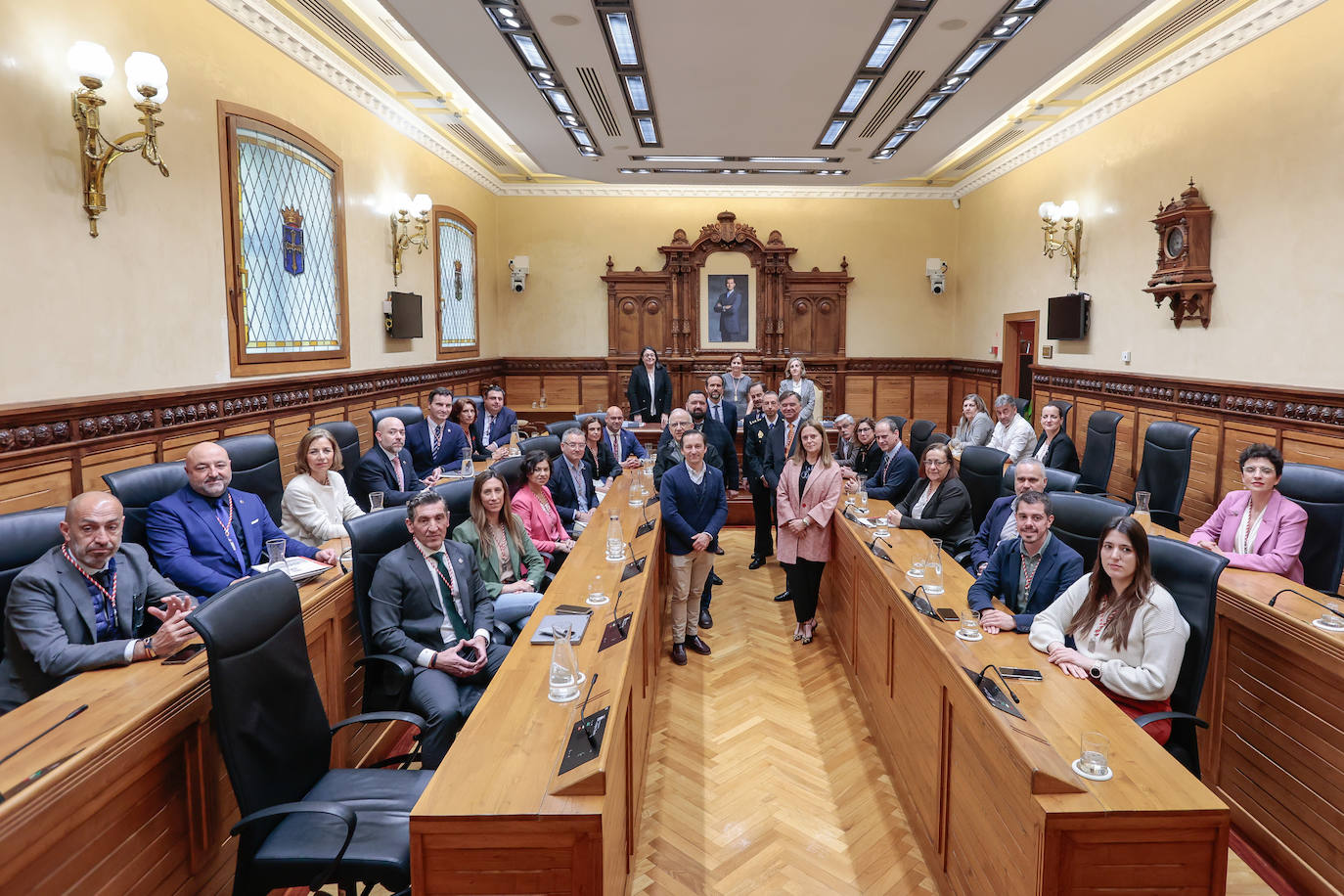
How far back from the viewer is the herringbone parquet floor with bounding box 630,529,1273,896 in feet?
10.4

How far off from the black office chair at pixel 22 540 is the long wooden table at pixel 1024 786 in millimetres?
3396

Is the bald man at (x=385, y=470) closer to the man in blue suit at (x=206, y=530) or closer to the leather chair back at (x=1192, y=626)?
the man in blue suit at (x=206, y=530)

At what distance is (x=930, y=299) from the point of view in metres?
13.1

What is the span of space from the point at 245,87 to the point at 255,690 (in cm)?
537

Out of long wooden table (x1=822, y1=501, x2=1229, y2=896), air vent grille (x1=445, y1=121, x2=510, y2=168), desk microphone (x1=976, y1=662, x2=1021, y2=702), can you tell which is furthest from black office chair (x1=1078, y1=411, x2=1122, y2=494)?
air vent grille (x1=445, y1=121, x2=510, y2=168)

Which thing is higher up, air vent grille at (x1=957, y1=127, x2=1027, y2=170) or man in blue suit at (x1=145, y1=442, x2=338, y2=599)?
air vent grille at (x1=957, y1=127, x2=1027, y2=170)

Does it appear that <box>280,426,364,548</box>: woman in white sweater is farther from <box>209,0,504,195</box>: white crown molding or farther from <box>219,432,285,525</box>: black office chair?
<box>209,0,504,195</box>: white crown molding

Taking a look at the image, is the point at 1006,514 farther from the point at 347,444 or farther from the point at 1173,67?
the point at 1173,67

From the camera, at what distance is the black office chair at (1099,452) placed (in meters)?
6.71

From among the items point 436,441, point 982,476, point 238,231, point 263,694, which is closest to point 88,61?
point 238,231

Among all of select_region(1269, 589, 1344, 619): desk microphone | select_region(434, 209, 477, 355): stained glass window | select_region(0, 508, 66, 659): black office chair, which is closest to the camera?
select_region(0, 508, 66, 659): black office chair

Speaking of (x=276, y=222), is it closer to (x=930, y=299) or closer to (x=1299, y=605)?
(x=1299, y=605)

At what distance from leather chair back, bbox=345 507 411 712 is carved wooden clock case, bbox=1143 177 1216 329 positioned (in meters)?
6.93

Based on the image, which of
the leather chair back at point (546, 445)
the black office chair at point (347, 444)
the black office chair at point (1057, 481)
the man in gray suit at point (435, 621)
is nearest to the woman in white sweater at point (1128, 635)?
the black office chair at point (1057, 481)
